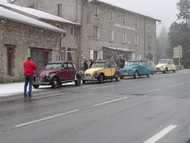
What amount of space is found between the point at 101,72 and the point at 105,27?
2598 centimetres

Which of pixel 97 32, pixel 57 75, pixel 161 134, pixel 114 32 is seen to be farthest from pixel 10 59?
pixel 114 32

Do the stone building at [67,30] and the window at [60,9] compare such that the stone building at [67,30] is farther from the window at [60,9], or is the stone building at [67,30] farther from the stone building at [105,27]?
the window at [60,9]

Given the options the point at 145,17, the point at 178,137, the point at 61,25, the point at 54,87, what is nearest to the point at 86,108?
the point at 178,137

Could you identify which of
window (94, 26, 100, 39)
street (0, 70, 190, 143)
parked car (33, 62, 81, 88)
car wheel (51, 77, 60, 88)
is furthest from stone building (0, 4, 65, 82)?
window (94, 26, 100, 39)

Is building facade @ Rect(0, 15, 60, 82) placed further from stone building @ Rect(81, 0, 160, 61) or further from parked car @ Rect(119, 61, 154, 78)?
stone building @ Rect(81, 0, 160, 61)

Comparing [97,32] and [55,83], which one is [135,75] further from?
[97,32]

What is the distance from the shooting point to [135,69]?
4309 cm

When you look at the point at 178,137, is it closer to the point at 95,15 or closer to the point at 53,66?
the point at 53,66

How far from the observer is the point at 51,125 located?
1252cm

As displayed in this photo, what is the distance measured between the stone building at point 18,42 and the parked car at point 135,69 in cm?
673

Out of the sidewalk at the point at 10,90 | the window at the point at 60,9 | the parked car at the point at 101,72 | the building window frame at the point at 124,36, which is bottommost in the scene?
the sidewalk at the point at 10,90

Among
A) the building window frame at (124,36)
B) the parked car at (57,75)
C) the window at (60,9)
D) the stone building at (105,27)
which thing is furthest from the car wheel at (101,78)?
the building window frame at (124,36)

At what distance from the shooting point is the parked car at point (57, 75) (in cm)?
2977

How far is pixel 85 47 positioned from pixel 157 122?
4284 centimetres
